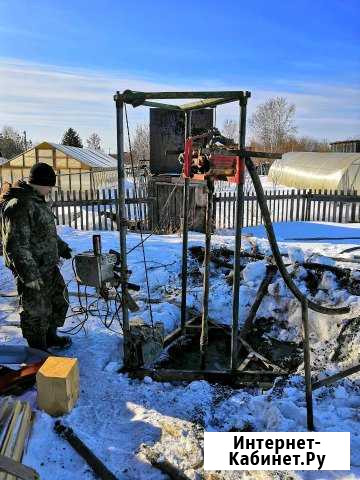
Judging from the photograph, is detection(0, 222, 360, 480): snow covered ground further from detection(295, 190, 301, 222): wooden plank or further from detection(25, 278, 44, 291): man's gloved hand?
detection(295, 190, 301, 222): wooden plank

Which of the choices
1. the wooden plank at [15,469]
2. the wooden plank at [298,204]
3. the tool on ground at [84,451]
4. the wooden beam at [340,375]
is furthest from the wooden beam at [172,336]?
the wooden plank at [298,204]

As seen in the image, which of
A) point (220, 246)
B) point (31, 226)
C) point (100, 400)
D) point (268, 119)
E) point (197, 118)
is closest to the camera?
point (100, 400)

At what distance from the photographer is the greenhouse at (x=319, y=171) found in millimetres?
20797

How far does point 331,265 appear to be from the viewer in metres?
6.17

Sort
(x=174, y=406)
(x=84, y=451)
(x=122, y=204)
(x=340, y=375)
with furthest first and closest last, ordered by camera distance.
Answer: (x=122, y=204) → (x=174, y=406) → (x=340, y=375) → (x=84, y=451)

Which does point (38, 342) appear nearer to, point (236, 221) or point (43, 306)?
point (43, 306)

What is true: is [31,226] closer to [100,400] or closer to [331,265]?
[100,400]

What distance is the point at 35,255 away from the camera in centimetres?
437

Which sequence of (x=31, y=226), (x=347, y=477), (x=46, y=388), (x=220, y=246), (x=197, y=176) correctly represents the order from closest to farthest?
(x=347, y=477), (x=46, y=388), (x=197, y=176), (x=31, y=226), (x=220, y=246)

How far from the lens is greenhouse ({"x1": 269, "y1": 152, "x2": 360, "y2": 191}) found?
2080cm

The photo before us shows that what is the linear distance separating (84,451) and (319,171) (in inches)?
906

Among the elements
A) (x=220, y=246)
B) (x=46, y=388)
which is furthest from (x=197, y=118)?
(x=46, y=388)

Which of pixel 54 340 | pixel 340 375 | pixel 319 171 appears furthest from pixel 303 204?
pixel 340 375

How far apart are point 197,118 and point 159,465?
34.9ft
